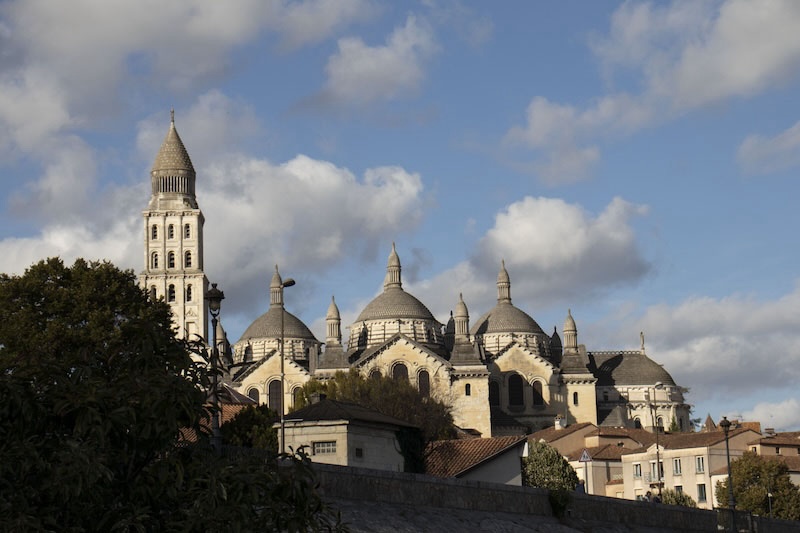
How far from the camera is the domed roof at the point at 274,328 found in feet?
483

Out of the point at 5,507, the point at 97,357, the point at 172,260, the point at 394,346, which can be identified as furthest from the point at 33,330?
the point at 172,260

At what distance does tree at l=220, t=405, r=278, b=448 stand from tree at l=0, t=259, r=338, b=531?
37.0 m

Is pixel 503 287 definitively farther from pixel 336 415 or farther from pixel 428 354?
pixel 336 415

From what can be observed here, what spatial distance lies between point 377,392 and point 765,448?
26.3m

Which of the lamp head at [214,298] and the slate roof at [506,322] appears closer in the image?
the lamp head at [214,298]

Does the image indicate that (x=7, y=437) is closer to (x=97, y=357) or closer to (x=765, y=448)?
(x=97, y=357)

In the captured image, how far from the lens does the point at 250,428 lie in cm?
6353

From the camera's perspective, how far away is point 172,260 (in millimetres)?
143875

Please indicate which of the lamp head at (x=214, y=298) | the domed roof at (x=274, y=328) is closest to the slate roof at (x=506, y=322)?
the domed roof at (x=274, y=328)

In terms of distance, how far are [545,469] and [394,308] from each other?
5965 cm

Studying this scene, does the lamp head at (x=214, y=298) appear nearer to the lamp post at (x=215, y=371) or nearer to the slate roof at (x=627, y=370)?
the lamp post at (x=215, y=371)

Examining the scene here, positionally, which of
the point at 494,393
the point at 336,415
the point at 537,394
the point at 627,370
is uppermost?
the point at 627,370

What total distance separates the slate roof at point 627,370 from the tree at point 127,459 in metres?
136

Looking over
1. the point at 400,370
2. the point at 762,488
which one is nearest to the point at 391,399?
the point at 762,488
